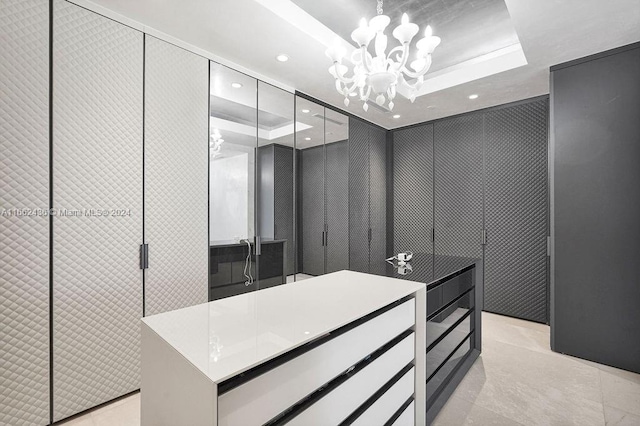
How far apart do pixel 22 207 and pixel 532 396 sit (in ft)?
12.6

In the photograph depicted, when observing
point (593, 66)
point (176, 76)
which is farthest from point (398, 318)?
point (593, 66)

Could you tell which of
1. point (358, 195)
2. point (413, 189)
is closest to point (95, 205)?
point (358, 195)

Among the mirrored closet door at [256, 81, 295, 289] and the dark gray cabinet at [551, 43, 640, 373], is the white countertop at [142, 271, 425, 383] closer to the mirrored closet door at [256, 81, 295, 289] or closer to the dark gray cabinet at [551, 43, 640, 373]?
the mirrored closet door at [256, 81, 295, 289]

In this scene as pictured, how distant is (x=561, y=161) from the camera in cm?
292

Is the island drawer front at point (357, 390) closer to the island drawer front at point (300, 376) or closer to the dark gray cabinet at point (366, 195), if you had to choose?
the island drawer front at point (300, 376)

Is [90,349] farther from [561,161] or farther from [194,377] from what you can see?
[561,161]

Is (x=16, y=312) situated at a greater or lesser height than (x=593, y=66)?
lesser

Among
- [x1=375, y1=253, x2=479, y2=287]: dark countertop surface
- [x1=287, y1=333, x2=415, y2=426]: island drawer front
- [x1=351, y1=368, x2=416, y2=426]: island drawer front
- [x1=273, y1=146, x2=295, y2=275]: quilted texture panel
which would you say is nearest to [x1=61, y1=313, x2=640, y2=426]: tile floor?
[x1=351, y1=368, x2=416, y2=426]: island drawer front

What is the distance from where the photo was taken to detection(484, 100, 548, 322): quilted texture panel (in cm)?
377

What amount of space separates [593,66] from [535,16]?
1076mm

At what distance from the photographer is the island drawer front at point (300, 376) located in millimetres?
864

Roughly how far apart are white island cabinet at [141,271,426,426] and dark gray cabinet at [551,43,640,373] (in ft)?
6.99

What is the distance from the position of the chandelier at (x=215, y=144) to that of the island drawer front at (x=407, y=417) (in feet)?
8.16

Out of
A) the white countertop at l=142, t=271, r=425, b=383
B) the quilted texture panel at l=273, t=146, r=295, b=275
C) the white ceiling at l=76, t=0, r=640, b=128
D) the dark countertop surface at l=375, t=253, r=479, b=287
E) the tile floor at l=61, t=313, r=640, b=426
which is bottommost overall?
the tile floor at l=61, t=313, r=640, b=426
